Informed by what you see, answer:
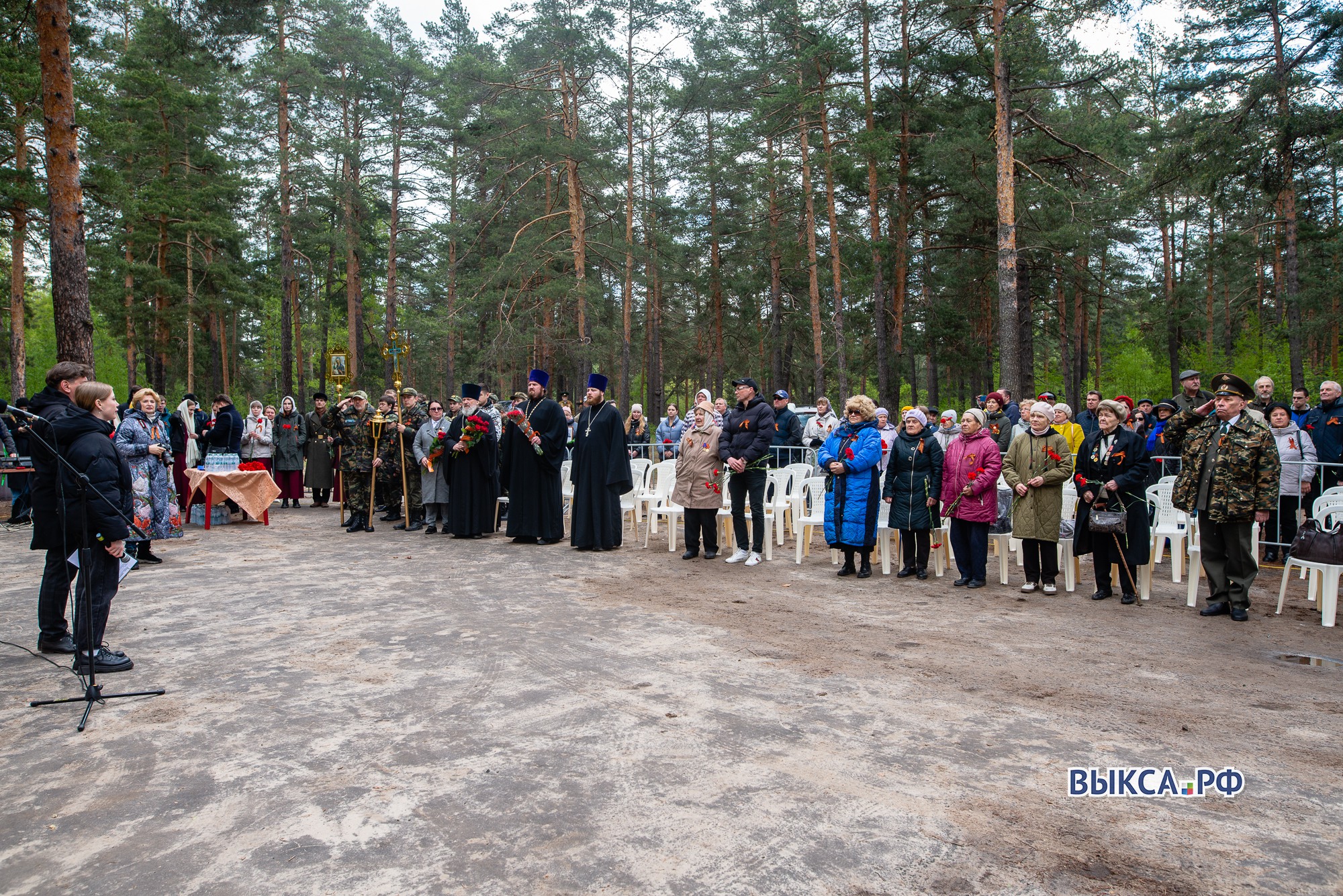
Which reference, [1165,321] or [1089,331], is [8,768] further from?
[1089,331]

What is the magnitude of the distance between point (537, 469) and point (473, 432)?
103 cm

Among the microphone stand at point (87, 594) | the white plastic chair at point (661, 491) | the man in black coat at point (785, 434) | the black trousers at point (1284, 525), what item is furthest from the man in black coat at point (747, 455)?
the microphone stand at point (87, 594)

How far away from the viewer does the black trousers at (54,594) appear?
5039 mm

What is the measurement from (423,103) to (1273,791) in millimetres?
28095

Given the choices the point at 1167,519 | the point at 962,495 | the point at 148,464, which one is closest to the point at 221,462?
the point at 148,464

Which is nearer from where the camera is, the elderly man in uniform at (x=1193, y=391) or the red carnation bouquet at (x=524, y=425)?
the elderly man in uniform at (x=1193, y=391)

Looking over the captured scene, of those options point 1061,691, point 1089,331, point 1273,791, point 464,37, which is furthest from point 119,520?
point 1089,331

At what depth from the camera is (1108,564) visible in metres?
7.29

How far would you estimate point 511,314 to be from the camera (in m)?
22.6

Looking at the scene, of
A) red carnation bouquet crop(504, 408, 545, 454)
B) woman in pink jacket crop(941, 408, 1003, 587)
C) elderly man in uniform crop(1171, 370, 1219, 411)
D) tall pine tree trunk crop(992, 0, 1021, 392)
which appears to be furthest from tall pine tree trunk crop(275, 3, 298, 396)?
elderly man in uniform crop(1171, 370, 1219, 411)

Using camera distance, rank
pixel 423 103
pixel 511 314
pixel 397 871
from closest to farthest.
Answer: pixel 397 871
pixel 511 314
pixel 423 103

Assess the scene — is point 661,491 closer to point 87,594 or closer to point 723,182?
point 87,594

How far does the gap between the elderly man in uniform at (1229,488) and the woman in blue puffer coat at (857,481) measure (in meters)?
2.61

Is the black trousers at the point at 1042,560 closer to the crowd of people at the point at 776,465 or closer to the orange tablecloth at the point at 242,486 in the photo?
the crowd of people at the point at 776,465
